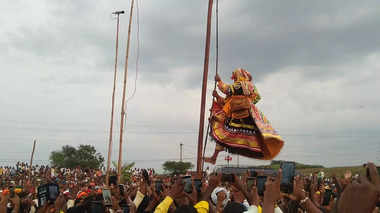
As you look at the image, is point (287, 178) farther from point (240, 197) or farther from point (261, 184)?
point (240, 197)

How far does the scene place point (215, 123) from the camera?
1230 cm

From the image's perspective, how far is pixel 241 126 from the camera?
12.2 metres

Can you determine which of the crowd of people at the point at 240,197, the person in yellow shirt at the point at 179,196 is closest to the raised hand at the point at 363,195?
the crowd of people at the point at 240,197

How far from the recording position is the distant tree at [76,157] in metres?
56.6

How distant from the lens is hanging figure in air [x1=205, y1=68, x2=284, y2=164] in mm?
11828

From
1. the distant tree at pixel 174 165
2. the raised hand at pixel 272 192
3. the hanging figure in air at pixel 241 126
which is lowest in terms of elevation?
the distant tree at pixel 174 165

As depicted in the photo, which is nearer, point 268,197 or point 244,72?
point 268,197

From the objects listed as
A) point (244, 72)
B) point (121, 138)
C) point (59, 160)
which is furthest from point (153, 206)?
point (59, 160)

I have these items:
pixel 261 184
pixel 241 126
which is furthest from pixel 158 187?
pixel 241 126

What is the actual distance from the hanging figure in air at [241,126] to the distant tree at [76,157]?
47.7m

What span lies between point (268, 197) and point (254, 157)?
10.2 metres

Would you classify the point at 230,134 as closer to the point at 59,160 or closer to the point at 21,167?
the point at 21,167

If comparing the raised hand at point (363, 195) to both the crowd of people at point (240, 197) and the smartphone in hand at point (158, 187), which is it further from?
the smartphone in hand at point (158, 187)

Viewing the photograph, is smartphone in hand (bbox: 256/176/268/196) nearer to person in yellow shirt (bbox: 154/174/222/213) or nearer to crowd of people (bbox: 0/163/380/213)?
crowd of people (bbox: 0/163/380/213)
